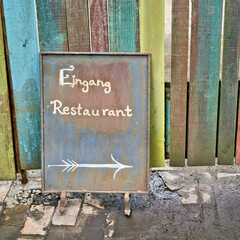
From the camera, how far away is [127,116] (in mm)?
3150

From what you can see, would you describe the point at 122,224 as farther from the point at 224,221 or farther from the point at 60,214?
the point at 224,221

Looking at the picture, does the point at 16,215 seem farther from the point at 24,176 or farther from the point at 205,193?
the point at 205,193

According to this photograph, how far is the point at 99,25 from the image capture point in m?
3.11

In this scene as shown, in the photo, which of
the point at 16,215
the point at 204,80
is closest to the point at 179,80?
the point at 204,80

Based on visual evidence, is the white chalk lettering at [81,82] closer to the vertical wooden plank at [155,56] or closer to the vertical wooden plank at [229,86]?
the vertical wooden plank at [155,56]

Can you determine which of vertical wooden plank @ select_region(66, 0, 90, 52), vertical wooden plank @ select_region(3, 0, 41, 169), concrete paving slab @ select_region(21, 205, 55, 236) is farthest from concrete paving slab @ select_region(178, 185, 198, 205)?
vertical wooden plank @ select_region(66, 0, 90, 52)

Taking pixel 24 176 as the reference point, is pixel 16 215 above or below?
below

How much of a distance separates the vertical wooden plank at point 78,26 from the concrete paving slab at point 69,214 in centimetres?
138

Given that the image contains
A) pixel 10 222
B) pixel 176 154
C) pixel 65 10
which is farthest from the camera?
pixel 176 154

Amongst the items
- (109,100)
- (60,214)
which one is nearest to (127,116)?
(109,100)

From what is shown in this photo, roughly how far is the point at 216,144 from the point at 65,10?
70.9 inches

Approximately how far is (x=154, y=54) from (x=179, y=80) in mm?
316

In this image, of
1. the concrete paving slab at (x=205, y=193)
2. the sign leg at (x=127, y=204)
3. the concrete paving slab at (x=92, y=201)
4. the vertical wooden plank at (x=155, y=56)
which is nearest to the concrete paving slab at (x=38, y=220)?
the concrete paving slab at (x=92, y=201)

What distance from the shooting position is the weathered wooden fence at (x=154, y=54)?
10.1 ft
